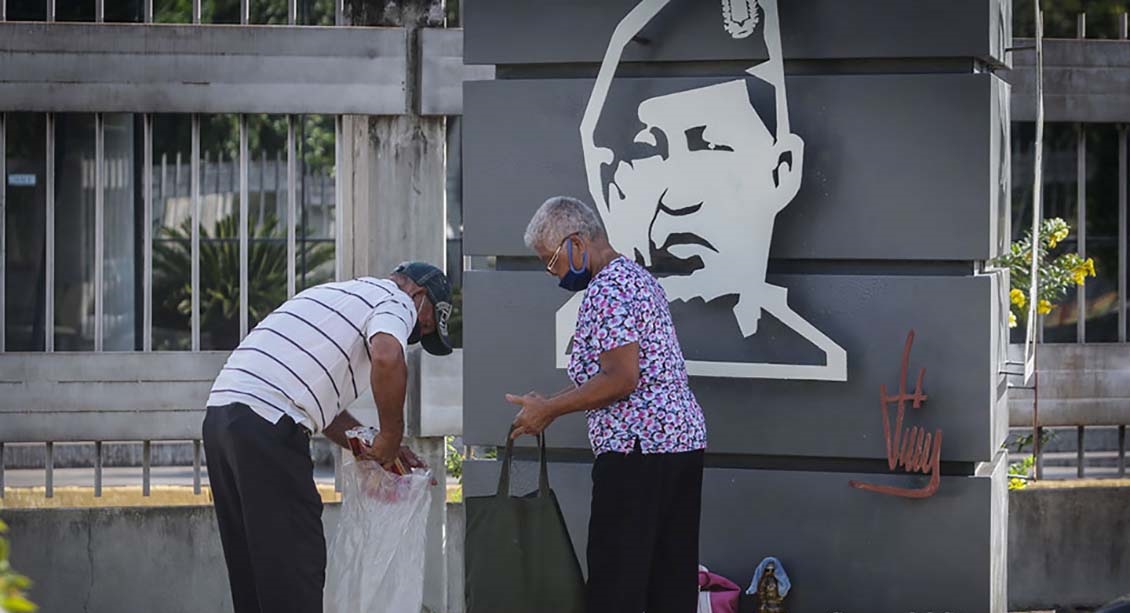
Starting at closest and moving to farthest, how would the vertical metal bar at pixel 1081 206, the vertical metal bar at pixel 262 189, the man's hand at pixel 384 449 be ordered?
the man's hand at pixel 384 449 < the vertical metal bar at pixel 1081 206 < the vertical metal bar at pixel 262 189

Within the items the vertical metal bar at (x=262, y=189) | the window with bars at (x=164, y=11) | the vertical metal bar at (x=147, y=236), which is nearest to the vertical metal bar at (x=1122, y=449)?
the window with bars at (x=164, y=11)

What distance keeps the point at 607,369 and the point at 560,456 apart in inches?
46.2

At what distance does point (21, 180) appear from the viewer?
668 centimetres

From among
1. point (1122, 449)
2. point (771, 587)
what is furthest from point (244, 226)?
point (1122, 449)

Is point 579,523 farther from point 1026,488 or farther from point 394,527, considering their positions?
point 1026,488

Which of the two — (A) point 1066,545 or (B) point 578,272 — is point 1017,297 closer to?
(A) point 1066,545

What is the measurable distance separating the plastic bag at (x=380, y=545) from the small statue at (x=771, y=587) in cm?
125

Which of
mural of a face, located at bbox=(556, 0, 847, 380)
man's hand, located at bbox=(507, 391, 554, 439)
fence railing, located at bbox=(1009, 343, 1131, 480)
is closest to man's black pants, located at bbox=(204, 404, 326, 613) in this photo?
man's hand, located at bbox=(507, 391, 554, 439)

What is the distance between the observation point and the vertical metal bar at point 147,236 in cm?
658

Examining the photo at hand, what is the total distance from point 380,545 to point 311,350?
0.82m

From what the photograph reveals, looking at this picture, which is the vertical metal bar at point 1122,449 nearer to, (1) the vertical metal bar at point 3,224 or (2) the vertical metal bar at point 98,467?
(2) the vertical metal bar at point 98,467

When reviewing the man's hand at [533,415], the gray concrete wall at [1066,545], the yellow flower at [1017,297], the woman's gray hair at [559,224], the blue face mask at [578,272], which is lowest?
the gray concrete wall at [1066,545]

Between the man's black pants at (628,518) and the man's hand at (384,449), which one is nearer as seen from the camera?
the man's black pants at (628,518)

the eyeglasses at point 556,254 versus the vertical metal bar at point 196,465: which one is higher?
the eyeglasses at point 556,254
